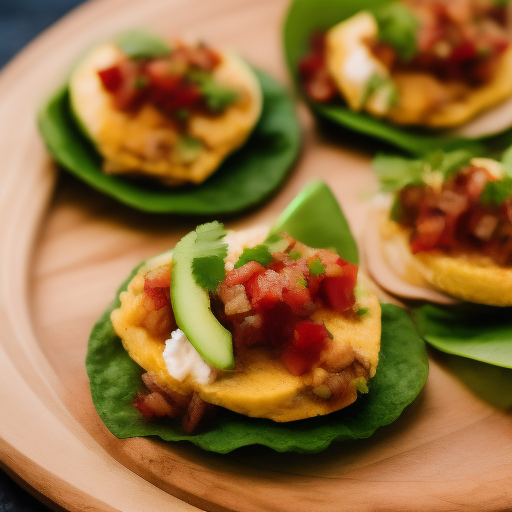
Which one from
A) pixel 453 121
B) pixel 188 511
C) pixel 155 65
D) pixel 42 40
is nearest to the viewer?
pixel 188 511

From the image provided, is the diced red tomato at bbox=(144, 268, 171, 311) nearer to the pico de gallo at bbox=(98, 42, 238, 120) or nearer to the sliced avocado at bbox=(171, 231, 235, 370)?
the sliced avocado at bbox=(171, 231, 235, 370)

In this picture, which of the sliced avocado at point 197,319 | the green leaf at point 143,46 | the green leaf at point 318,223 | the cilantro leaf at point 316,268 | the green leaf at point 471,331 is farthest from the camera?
the green leaf at point 143,46

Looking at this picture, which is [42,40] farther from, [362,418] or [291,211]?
[362,418]

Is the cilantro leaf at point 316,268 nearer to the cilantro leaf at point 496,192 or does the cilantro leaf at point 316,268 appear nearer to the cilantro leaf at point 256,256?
the cilantro leaf at point 256,256

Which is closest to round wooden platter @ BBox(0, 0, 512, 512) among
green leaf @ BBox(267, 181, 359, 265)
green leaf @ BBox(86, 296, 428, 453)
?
green leaf @ BBox(86, 296, 428, 453)

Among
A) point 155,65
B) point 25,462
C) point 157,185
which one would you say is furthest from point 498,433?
point 155,65

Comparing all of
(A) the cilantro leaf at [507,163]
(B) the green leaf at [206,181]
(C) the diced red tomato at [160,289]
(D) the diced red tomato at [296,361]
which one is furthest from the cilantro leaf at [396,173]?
(C) the diced red tomato at [160,289]

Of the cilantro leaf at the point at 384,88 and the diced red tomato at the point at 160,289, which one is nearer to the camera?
the diced red tomato at the point at 160,289

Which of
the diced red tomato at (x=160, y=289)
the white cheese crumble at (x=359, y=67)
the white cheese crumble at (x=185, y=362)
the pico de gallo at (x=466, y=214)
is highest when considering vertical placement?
the diced red tomato at (x=160, y=289)
